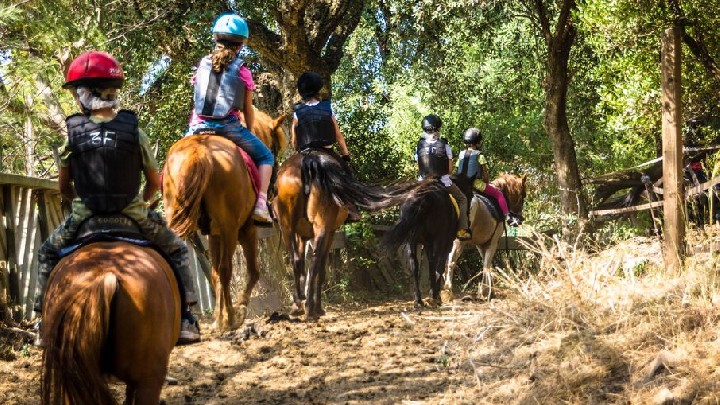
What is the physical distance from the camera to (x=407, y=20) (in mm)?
19859

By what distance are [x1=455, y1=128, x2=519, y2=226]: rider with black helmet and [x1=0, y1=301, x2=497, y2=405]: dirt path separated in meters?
5.40

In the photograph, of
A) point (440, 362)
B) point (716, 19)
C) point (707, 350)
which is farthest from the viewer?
point (716, 19)

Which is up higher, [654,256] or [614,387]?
[654,256]

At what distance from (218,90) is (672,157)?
4.40m

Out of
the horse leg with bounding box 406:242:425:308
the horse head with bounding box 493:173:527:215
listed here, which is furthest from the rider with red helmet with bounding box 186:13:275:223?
the horse head with bounding box 493:173:527:215

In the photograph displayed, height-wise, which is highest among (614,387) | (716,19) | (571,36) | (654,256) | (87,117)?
(571,36)

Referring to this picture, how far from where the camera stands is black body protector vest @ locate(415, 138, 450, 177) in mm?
15742

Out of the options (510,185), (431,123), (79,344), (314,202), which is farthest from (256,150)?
(510,185)

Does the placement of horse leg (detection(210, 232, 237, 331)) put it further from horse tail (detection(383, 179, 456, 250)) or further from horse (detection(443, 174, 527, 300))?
horse (detection(443, 174, 527, 300))

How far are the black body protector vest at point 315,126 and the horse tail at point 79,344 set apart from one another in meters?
8.13

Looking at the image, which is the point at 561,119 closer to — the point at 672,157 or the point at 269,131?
the point at 269,131

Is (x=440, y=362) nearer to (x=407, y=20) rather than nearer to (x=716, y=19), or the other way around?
(x=716, y=19)

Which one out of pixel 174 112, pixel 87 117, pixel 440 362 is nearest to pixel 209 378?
pixel 440 362

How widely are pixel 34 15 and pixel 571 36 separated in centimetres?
1050
